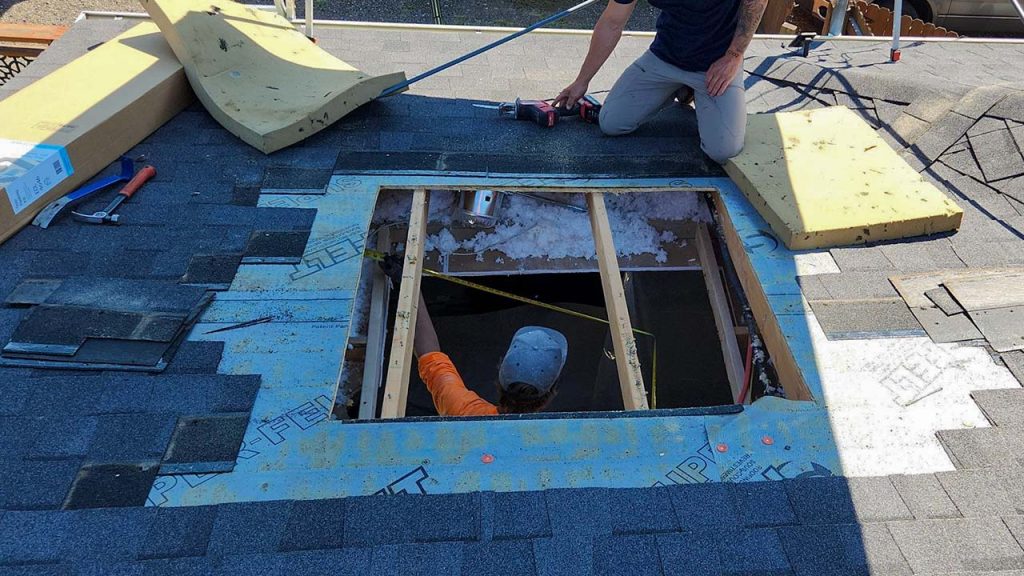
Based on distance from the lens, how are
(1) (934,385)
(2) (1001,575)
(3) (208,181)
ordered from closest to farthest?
(2) (1001,575)
(1) (934,385)
(3) (208,181)

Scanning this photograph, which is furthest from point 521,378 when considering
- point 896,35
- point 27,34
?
point 27,34

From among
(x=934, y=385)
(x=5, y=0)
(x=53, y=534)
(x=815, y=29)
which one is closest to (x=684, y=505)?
(x=934, y=385)

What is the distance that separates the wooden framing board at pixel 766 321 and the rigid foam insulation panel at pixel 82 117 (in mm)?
2683

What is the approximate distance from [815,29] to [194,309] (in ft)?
22.8

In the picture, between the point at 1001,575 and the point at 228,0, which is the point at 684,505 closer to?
the point at 1001,575

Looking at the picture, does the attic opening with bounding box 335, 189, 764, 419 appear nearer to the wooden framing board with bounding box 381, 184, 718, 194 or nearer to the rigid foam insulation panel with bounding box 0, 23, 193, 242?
the wooden framing board with bounding box 381, 184, 718, 194

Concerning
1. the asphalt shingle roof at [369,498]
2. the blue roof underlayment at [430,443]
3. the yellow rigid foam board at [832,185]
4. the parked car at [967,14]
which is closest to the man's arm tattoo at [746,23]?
the yellow rigid foam board at [832,185]

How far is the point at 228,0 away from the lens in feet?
12.9

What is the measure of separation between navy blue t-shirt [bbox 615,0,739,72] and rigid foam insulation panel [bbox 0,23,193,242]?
225 cm

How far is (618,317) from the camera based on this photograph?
8.02ft

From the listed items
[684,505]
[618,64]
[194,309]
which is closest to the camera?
[684,505]

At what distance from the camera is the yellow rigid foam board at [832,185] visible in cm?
268

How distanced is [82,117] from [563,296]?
A: 109 inches

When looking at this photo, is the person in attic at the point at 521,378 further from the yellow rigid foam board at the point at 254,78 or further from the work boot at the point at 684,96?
the work boot at the point at 684,96
